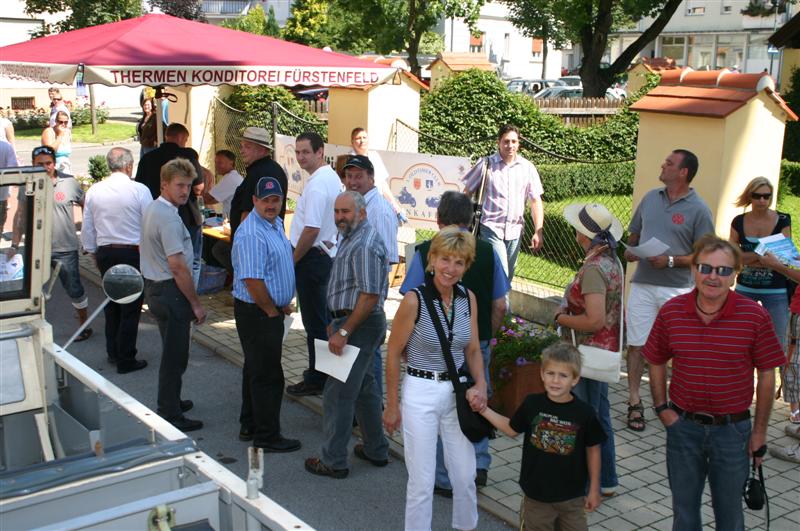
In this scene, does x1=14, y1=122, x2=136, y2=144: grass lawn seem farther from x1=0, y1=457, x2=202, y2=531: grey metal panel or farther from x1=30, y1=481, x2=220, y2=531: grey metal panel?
x1=30, y1=481, x2=220, y2=531: grey metal panel

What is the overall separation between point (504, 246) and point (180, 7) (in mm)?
42512

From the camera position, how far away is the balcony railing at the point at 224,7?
79.3 m

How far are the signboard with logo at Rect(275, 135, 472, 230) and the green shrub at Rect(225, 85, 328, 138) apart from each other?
5288 millimetres

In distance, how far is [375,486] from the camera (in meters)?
5.85

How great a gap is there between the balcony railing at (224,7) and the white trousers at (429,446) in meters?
78.9

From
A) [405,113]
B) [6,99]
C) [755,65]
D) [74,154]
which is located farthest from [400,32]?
[755,65]

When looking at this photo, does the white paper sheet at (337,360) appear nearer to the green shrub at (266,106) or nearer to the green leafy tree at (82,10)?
the green shrub at (266,106)

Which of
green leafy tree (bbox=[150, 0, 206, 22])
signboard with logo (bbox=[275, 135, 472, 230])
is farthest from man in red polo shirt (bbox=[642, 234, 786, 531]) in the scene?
green leafy tree (bbox=[150, 0, 206, 22])

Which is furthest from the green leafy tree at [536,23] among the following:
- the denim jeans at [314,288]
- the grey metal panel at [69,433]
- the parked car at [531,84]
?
the grey metal panel at [69,433]

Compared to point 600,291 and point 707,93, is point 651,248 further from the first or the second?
point 707,93

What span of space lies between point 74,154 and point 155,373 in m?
21.0

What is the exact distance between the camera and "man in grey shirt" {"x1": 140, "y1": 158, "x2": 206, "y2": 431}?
654 centimetres

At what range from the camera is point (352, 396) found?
5.80 m

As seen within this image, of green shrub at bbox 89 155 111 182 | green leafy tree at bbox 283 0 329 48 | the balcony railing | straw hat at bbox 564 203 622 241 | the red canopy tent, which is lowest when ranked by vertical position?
green shrub at bbox 89 155 111 182
